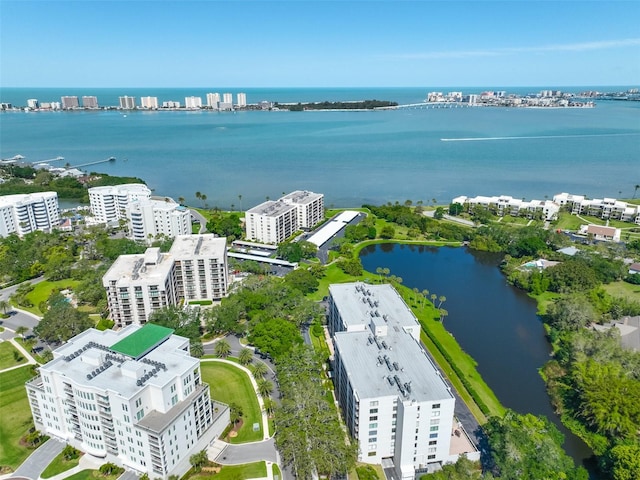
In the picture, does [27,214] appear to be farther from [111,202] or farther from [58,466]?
[58,466]

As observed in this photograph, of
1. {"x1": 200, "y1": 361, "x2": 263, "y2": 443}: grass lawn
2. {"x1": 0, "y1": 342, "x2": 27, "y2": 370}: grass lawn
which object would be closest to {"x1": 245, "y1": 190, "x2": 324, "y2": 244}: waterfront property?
{"x1": 200, "y1": 361, "x2": 263, "y2": 443}: grass lawn

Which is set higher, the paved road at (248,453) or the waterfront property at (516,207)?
the waterfront property at (516,207)

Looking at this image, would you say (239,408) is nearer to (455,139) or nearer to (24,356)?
(24,356)

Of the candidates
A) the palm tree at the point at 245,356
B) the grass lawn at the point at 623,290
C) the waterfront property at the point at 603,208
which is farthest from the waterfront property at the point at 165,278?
the waterfront property at the point at 603,208

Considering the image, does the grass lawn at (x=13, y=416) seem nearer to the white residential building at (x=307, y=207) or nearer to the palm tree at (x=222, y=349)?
the palm tree at (x=222, y=349)

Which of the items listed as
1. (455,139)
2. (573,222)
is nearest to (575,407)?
(573,222)

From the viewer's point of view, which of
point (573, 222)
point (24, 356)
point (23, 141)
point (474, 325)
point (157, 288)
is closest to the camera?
point (24, 356)

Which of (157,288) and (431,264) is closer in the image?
(157,288)
